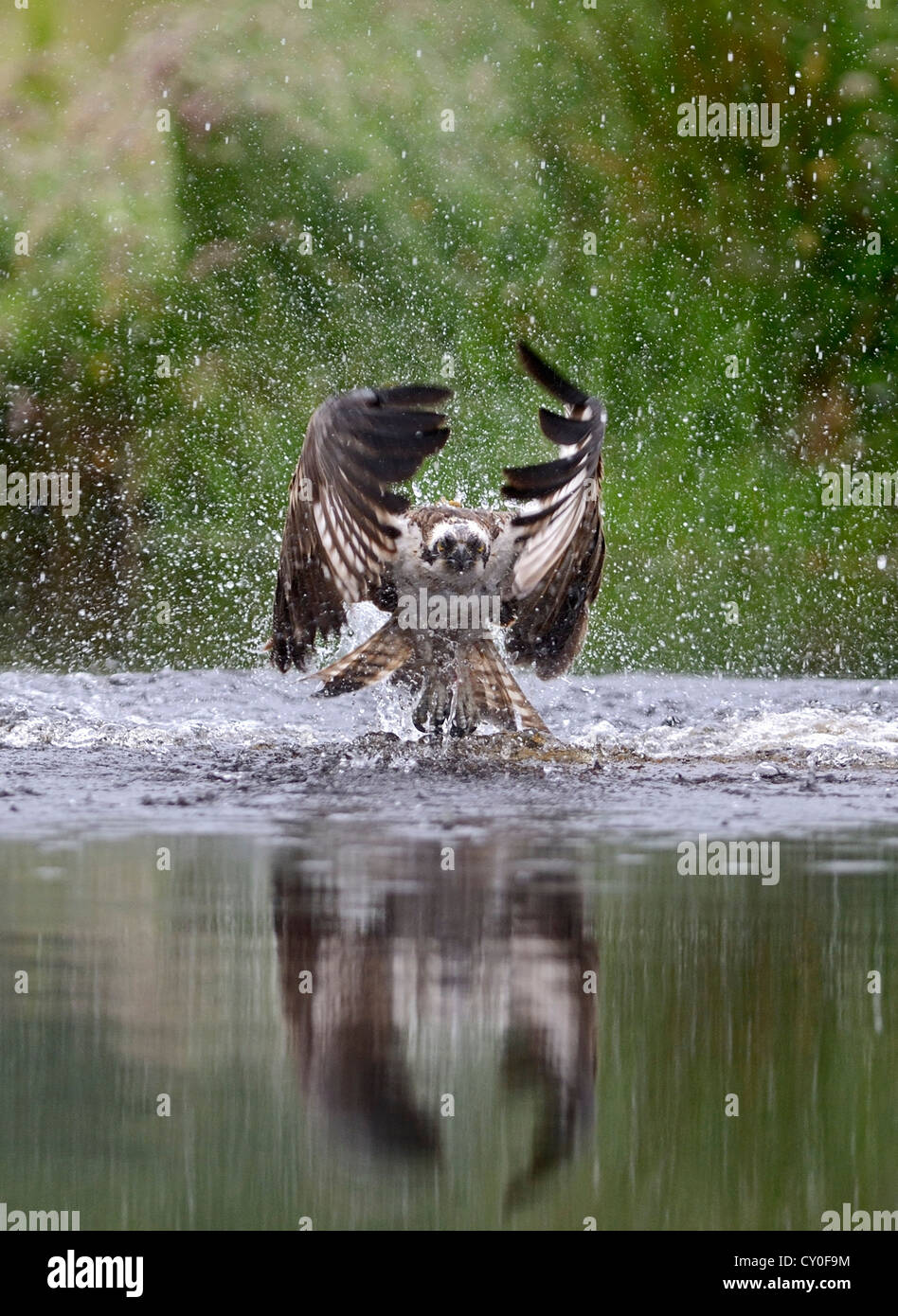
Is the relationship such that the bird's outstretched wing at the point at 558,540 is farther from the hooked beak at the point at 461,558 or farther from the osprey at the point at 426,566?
the hooked beak at the point at 461,558

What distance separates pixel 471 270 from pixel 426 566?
10458mm

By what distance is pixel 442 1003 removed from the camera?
378 cm

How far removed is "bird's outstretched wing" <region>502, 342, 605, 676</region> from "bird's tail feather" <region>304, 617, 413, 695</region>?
1.75 ft

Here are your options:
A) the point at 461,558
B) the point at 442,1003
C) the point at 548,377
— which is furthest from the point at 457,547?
the point at 442,1003

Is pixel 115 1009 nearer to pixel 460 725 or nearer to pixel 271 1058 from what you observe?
pixel 271 1058

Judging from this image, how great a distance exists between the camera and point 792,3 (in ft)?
60.8

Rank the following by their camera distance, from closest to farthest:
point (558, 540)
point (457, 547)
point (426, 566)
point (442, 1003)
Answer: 1. point (442, 1003)
2. point (457, 547)
3. point (426, 566)
4. point (558, 540)

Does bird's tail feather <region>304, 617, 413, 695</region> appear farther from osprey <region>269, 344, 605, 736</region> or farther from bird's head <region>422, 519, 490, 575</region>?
bird's head <region>422, 519, 490, 575</region>

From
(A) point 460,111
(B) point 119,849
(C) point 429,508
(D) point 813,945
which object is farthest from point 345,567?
(A) point 460,111

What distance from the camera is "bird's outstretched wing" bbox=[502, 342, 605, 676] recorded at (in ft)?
24.3

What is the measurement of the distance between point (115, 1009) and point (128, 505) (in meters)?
13.0

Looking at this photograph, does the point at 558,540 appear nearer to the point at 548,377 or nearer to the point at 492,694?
the point at 492,694

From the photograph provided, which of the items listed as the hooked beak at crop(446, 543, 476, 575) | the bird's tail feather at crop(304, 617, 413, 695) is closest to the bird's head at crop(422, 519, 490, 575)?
the hooked beak at crop(446, 543, 476, 575)

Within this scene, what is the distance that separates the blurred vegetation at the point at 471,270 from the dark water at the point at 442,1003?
9132mm
